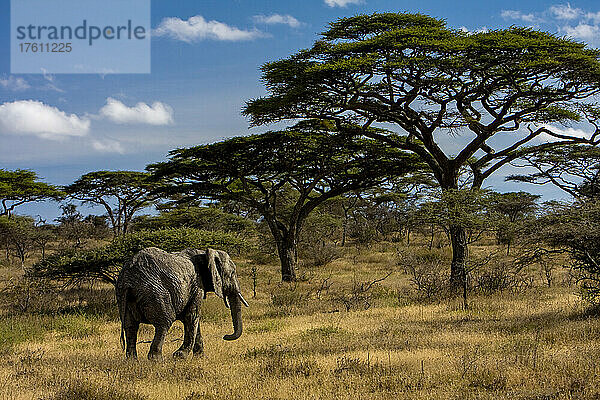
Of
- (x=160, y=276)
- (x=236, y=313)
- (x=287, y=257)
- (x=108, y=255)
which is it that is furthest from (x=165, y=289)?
(x=287, y=257)

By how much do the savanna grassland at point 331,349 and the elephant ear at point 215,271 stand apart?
1156 millimetres

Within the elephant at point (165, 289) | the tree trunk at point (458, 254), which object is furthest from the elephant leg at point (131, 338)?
the tree trunk at point (458, 254)

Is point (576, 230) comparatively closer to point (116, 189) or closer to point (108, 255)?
point (108, 255)

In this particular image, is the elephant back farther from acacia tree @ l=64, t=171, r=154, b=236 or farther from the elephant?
acacia tree @ l=64, t=171, r=154, b=236

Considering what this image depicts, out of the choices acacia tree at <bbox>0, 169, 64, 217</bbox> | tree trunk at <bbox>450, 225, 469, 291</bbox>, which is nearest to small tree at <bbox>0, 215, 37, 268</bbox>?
acacia tree at <bbox>0, 169, 64, 217</bbox>

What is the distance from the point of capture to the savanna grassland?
6949 millimetres

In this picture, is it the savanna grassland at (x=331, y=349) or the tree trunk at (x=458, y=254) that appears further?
the tree trunk at (x=458, y=254)

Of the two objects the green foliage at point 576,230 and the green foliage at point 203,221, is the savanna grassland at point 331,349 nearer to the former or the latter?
the green foliage at point 576,230

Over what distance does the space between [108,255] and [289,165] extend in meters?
9.82

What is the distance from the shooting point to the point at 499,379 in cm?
707

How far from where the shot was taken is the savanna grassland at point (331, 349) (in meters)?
6.95

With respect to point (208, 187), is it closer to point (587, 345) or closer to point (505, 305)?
point (505, 305)

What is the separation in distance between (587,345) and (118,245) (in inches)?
489

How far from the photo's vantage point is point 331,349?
32.2 feet
